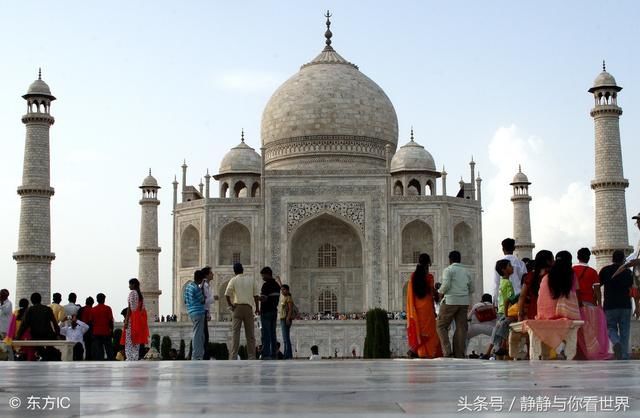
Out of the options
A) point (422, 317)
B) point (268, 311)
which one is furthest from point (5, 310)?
point (422, 317)

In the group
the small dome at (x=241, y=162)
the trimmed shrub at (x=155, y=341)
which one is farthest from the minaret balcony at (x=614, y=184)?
the trimmed shrub at (x=155, y=341)

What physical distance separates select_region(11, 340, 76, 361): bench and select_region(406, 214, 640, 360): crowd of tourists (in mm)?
3461

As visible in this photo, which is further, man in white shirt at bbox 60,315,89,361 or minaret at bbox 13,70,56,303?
minaret at bbox 13,70,56,303

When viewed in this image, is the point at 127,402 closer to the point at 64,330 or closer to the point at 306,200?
the point at 64,330

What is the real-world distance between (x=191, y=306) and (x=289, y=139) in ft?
71.3

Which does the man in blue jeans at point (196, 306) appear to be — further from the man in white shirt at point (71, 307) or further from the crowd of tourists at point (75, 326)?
the man in white shirt at point (71, 307)

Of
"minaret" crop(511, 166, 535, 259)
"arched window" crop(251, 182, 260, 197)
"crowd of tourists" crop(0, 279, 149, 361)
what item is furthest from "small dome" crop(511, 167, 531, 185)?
"crowd of tourists" crop(0, 279, 149, 361)

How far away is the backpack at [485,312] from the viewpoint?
9.63 metres

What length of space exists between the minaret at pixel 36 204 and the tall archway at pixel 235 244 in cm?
525

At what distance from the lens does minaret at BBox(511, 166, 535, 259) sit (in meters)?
30.9

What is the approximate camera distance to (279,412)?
7.55 feet

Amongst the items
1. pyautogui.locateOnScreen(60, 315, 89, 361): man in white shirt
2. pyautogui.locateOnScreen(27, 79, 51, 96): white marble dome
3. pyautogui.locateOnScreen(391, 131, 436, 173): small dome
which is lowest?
Result: pyautogui.locateOnScreen(60, 315, 89, 361): man in white shirt

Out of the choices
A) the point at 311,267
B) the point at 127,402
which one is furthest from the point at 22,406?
the point at 311,267

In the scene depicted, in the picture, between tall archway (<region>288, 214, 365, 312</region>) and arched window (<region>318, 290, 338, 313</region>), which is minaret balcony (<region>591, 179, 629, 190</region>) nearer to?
tall archway (<region>288, 214, 365, 312</region>)
